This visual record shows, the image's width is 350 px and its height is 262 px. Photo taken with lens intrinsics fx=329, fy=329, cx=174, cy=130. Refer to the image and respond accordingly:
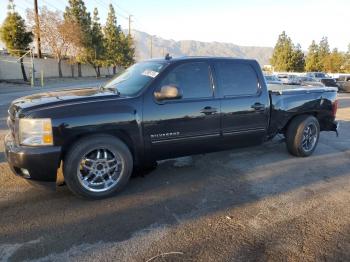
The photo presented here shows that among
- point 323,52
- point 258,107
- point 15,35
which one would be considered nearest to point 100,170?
point 258,107

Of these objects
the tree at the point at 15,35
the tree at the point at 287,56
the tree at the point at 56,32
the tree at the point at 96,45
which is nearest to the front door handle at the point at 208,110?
the tree at the point at 15,35

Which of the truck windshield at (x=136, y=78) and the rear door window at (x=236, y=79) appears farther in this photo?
the rear door window at (x=236, y=79)

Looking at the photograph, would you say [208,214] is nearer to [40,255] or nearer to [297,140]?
[40,255]

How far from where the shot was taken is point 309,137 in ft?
20.5

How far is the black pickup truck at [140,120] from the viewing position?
3.79m

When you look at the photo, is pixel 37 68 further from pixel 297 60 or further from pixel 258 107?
pixel 297 60

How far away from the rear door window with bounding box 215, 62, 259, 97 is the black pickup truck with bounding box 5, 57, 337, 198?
0.02 meters

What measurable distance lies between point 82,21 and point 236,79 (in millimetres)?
42799

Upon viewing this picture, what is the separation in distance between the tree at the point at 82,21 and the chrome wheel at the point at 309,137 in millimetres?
40076

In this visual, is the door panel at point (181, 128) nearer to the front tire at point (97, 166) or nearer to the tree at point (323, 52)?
the front tire at point (97, 166)

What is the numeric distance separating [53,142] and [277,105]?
369cm

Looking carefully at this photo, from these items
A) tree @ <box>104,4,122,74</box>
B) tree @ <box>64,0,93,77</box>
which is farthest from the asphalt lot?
tree @ <box>104,4,122,74</box>

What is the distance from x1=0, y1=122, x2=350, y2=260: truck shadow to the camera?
3.35 m

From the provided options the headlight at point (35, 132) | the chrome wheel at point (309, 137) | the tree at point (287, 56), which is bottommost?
the chrome wheel at point (309, 137)
